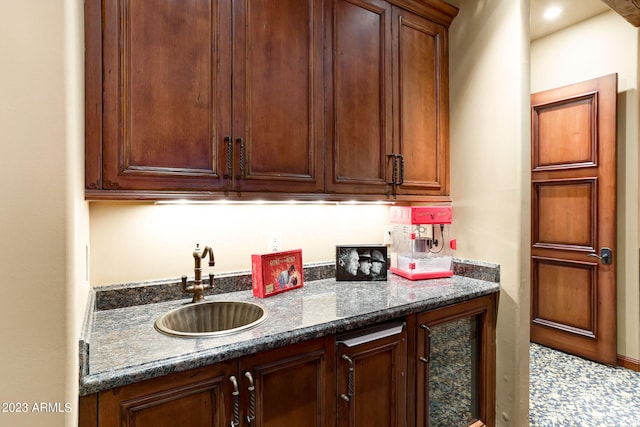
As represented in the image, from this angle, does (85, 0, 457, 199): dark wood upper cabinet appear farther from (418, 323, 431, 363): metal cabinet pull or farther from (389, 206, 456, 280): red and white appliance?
(418, 323, 431, 363): metal cabinet pull

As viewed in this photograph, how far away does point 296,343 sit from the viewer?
48.9 inches

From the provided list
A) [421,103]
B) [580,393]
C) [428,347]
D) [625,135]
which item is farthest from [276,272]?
[625,135]

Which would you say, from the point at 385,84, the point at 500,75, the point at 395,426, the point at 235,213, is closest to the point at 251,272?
the point at 235,213

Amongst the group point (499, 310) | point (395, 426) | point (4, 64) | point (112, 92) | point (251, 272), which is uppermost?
point (112, 92)

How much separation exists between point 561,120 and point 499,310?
6.71 ft

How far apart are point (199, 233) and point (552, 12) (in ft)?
10.6

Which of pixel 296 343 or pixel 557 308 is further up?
pixel 296 343

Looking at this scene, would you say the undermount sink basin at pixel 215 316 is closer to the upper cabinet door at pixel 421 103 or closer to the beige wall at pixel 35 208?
the beige wall at pixel 35 208

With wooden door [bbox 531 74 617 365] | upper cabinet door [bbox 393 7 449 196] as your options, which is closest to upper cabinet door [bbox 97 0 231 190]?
upper cabinet door [bbox 393 7 449 196]

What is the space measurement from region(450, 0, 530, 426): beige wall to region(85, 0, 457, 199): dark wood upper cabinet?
0.16 metres

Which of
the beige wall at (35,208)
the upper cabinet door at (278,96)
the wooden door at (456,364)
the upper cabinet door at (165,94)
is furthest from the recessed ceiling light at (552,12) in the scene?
the beige wall at (35,208)

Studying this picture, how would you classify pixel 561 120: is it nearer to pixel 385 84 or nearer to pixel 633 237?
pixel 633 237

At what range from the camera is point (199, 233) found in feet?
5.57

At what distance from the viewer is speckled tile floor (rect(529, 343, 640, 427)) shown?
6.91 ft
